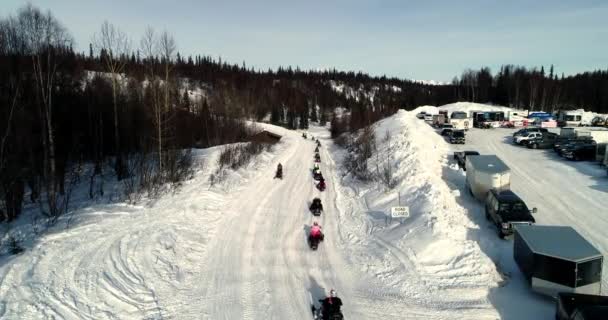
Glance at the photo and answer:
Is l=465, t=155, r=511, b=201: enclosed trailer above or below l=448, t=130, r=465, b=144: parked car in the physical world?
below

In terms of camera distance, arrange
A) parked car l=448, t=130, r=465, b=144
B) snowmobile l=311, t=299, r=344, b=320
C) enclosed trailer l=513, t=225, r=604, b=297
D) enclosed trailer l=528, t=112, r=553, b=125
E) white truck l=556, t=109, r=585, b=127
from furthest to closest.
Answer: enclosed trailer l=528, t=112, r=553, b=125 < white truck l=556, t=109, r=585, b=127 < parked car l=448, t=130, r=465, b=144 < enclosed trailer l=513, t=225, r=604, b=297 < snowmobile l=311, t=299, r=344, b=320

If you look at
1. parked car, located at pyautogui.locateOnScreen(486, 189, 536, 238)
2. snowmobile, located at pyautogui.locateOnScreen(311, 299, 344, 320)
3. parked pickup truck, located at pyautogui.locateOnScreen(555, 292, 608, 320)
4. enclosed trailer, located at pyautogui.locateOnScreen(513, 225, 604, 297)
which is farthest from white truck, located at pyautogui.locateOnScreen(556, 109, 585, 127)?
snowmobile, located at pyautogui.locateOnScreen(311, 299, 344, 320)

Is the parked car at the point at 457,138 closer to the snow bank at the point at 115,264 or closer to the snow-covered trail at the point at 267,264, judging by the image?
the snow-covered trail at the point at 267,264

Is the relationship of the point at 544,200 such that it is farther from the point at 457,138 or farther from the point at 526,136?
the point at 526,136

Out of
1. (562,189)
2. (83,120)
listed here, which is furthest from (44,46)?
(562,189)

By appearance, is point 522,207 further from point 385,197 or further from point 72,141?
point 72,141

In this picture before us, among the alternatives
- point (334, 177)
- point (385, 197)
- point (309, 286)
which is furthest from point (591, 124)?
point (309, 286)

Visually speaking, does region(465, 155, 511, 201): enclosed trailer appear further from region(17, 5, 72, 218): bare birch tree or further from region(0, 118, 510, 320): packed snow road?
region(17, 5, 72, 218): bare birch tree
